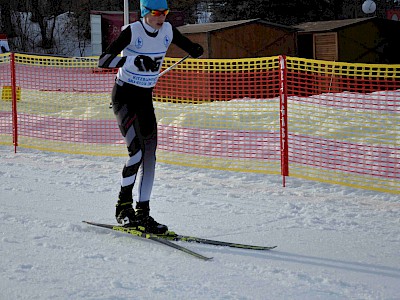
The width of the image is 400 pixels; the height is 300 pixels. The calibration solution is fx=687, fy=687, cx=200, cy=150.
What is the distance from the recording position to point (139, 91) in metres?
5.92

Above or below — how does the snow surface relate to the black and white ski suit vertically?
below

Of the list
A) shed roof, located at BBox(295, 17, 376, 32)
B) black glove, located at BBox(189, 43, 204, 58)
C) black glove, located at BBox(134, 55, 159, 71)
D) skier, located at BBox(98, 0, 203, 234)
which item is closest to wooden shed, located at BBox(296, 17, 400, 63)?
shed roof, located at BBox(295, 17, 376, 32)

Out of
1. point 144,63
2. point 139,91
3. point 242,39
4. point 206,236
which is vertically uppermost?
point 242,39

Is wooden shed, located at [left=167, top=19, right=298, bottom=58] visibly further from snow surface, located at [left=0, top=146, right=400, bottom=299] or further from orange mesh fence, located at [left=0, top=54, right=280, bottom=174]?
snow surface, located at [left=0, top=146, right=400, bottom=299]

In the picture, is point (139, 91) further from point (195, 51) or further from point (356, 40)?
point (356, 40)

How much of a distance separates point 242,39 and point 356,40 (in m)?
3.96

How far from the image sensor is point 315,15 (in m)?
Answer: 34.1

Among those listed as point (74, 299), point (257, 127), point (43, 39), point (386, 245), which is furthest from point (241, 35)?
point (43, 39)

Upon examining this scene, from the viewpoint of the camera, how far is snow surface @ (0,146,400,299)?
4.59 m

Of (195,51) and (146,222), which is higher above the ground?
(195,51)

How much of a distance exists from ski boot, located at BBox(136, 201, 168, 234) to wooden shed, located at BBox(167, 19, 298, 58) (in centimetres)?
1473

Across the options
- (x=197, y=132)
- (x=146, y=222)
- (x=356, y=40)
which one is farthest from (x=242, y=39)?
(x=146, y=222)

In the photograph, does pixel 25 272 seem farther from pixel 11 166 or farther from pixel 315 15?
pixel 315 15

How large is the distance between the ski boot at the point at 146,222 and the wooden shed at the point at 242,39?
14.7 meters
